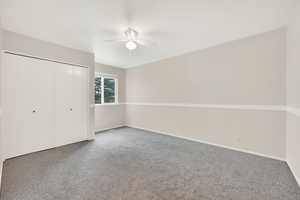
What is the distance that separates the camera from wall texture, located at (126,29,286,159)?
2.54 m

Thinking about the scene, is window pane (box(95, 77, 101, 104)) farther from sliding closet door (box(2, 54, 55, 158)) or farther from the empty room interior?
sliding closet door (box(2, 54, 55, 158))

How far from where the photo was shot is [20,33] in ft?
8.57

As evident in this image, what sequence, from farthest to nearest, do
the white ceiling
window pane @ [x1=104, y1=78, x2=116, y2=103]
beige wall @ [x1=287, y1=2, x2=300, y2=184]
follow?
window pane @ [x1=104, y1=78, x2=116, y2=103], the white ceiling, beige wall @ [x1=287, y1=2, x2=300, y2=184]

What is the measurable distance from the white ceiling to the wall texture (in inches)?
17.4

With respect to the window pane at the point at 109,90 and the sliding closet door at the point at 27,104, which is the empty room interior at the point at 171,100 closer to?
the sliding closet door at the point at 27,104

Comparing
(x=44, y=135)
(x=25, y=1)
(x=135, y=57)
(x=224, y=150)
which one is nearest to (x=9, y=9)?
(x=25, y=1)

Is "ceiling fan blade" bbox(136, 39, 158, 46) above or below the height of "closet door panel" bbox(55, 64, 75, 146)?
above

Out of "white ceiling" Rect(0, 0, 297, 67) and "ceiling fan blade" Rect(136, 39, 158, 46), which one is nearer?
"white ceiling" Rect(0, 0, 297, 67)

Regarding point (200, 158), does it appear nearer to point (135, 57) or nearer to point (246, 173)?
point (246, 173)

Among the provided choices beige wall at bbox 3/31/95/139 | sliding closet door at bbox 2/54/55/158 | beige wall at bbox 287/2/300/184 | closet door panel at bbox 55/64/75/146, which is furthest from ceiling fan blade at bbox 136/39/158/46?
beige wall at bbox 287/2/300/184

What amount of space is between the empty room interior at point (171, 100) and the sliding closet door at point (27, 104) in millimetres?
18

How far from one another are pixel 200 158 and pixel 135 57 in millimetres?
3295

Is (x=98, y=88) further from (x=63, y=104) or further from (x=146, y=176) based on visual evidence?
(x=146, y=176)

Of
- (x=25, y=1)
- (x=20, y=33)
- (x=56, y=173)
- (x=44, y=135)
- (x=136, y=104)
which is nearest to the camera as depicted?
(x=25, y=1)
